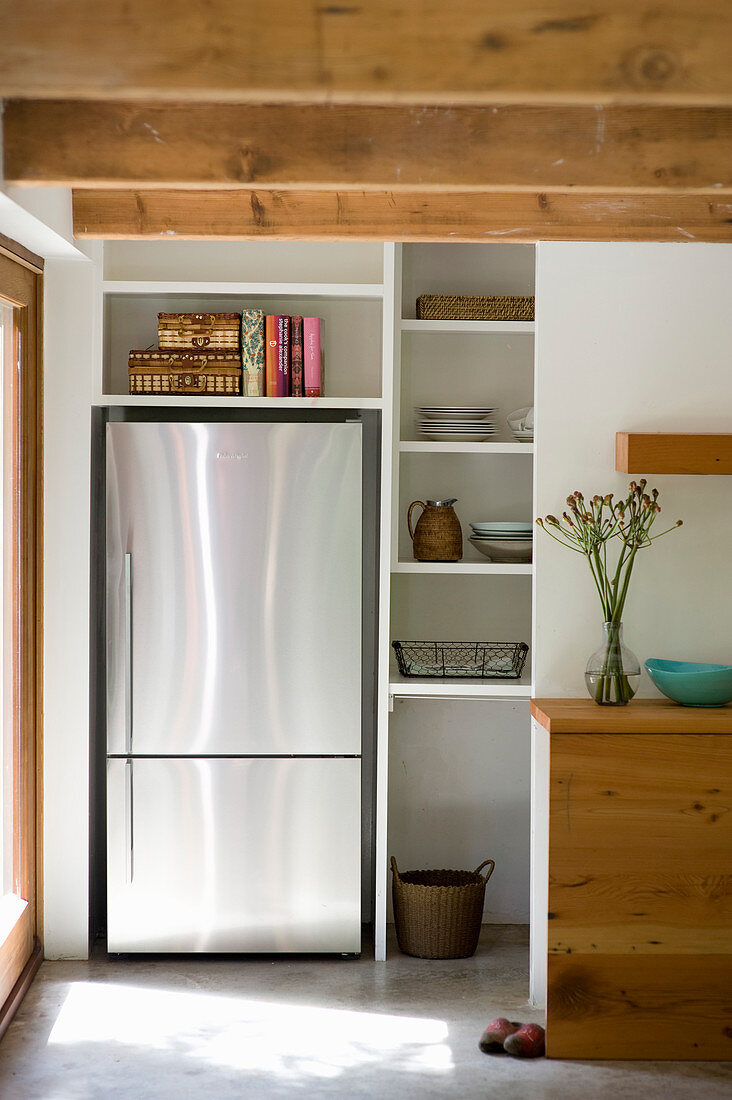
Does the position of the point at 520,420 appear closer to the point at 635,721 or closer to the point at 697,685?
the point at 697,685

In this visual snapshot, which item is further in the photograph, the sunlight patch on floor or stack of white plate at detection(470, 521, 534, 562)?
stack of white plate at detection(470, 521, 534, 562)

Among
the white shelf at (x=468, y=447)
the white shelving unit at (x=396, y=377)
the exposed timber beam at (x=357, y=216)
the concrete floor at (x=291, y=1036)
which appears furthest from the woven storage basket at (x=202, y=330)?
the concrete floor at (x=291, y=1036)

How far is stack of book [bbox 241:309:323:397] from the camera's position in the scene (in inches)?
148

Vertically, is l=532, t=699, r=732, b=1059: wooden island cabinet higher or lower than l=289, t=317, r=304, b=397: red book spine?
lower

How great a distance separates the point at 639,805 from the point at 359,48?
2023mm

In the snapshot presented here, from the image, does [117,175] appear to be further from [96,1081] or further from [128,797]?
[96,1081]

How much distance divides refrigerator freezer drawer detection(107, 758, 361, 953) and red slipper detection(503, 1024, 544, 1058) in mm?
826

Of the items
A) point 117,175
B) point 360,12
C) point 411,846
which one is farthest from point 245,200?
→ point 411,846

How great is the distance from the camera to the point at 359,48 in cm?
210

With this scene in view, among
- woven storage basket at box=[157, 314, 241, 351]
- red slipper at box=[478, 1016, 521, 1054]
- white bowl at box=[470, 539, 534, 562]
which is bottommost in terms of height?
red slipper at box=[478, 1016, 521, 1054]

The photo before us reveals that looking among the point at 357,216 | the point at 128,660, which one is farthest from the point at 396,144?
the point at 128,660

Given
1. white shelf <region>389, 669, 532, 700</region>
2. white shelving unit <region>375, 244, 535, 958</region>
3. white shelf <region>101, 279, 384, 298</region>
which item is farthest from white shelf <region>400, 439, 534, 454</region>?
white shelf <region>389, 669, 532, 700</region>

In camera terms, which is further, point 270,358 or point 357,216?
point 270,358

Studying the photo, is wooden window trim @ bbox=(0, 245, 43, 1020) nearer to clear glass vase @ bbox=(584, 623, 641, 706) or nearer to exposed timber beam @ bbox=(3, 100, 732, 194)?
exposed timber beam @ bbox=(3, 100, 732, 194)
